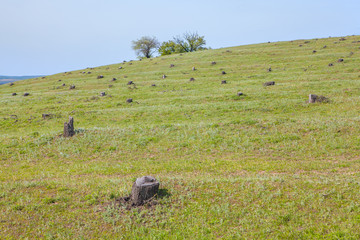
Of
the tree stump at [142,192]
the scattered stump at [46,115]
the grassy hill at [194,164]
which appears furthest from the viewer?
the scattered stump at [46,115]

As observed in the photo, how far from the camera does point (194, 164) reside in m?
16.9

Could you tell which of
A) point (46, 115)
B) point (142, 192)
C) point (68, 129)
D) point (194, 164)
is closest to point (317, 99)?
point (194, 164)

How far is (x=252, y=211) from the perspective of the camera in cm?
1035

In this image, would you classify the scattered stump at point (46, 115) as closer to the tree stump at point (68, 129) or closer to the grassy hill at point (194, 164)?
the grassy hill at point (194, 164)

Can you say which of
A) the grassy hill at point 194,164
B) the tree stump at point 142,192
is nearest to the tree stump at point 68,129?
the grassy hill at point 194,164

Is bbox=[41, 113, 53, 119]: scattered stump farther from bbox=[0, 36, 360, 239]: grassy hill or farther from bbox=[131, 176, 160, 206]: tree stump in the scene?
bbox=[131, 176, 160, 206]: tree stump

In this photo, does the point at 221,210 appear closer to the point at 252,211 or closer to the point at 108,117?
the point at 252,211

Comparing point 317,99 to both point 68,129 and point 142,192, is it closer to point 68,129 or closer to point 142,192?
point 142,192

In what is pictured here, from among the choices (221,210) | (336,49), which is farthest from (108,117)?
(336,49)

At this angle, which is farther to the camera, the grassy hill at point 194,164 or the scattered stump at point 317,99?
the scattered stump at point 317,99

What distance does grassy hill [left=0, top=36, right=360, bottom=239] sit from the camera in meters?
9.91

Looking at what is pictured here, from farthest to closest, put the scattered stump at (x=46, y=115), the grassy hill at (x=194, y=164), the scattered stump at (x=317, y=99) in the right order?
the scattered stump at (x=46, y=115) < the scattered stump at (x=317, y=99) < the grassy hill at (x=194, y=164)

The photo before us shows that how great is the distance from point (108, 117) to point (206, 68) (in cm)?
3472

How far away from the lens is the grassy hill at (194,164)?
9.91 metres
